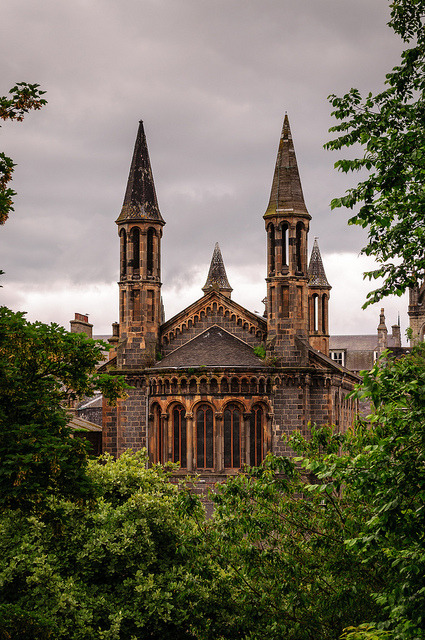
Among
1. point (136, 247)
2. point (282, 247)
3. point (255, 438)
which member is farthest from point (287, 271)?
point (255, 438)

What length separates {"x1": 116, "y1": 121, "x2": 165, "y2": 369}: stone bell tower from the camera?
41.8 metres

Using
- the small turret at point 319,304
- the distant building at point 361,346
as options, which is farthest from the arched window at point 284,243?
the distant building at point 361,346

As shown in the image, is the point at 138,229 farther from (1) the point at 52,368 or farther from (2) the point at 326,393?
(1) the point at 52,368

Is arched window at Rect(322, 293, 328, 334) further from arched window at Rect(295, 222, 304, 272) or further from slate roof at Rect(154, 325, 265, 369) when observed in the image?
slate roof at Rect(154, 325, 265, 369)

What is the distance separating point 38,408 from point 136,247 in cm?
2676

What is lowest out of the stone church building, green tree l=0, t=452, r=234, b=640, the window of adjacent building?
green tree l=0, t=452, r=234, b=640

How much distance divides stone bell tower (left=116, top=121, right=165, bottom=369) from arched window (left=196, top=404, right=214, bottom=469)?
439 centimetres

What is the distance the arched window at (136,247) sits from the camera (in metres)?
42.7

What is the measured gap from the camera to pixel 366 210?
1316cm

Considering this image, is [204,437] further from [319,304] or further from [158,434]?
[319,304]

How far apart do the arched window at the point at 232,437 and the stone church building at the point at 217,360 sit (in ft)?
0.16

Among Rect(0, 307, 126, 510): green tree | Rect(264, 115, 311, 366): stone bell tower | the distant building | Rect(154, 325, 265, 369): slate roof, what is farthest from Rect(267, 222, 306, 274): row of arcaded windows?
the distant building

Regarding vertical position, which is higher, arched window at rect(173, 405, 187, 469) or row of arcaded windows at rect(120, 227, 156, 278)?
row of arcaded windows at rect(120, 227, 156, 278)

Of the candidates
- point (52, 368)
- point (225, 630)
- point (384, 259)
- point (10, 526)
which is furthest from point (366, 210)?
point (10, 526)
